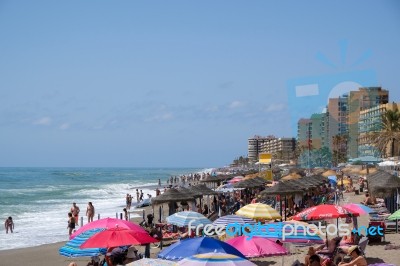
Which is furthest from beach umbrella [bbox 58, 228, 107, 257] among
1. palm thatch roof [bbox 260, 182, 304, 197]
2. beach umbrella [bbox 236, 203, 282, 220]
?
palm thatch roof [bbox 260, 182, 304, 197]

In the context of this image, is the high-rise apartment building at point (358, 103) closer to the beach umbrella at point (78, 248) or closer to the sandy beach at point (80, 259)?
the sandy beach at point (80, 259)

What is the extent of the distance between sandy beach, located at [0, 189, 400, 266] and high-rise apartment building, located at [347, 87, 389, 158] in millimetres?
85430

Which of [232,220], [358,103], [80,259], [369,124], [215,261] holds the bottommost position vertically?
[80,259]

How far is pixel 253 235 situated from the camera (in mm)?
10133

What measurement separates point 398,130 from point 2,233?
52.1 m

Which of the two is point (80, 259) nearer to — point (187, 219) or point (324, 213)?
point (187, 219)

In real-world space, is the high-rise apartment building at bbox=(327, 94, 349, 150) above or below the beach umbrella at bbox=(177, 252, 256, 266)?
above

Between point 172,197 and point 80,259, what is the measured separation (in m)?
4.20

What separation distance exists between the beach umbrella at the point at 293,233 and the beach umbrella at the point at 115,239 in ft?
8.00

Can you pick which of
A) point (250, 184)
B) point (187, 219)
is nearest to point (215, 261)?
point (187, 219)

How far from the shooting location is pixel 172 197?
58.7 ft

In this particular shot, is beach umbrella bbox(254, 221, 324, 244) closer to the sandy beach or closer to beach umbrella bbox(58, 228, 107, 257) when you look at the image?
the sandy beach

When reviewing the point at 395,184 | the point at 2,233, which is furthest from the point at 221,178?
the point at 395,184

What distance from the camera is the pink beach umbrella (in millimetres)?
9141
